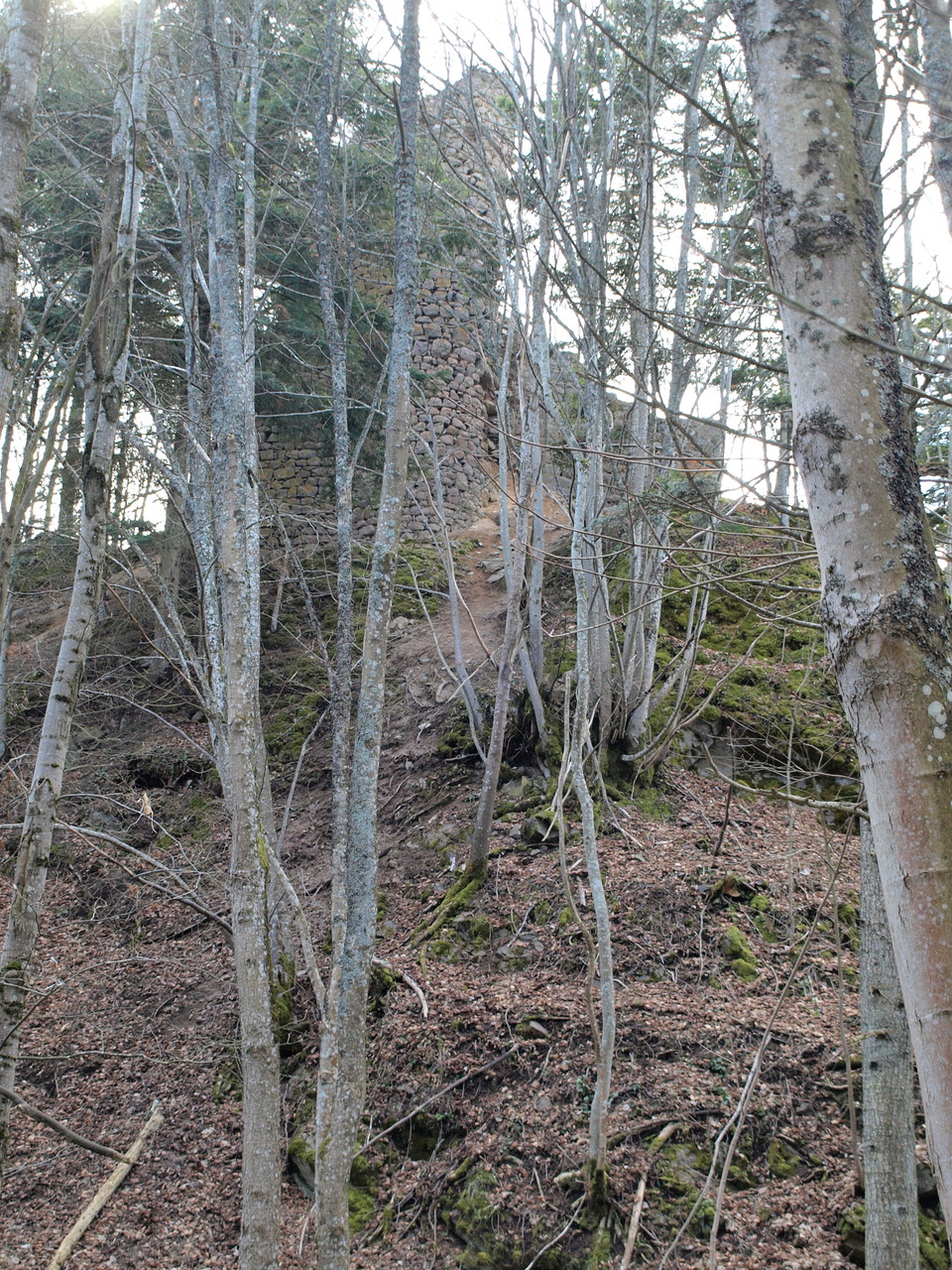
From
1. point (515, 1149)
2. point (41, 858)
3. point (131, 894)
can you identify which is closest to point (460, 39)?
point (41, 858)

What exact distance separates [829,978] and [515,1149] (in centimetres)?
199

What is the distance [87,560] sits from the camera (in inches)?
147

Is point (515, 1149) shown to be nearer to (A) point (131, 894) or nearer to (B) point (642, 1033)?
(B) point (642, 1033)

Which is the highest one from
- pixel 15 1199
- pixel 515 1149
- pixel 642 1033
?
pixel 642 1033

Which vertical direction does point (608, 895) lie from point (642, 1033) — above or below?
above

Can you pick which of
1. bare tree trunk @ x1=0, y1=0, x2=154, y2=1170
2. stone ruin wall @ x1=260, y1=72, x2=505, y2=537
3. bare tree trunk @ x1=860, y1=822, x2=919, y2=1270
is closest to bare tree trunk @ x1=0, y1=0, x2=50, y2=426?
bare tree trunk @ x1=0, y1=0, x2=154, y2=1170

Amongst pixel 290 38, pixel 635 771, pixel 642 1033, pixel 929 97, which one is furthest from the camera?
pixel 290 38

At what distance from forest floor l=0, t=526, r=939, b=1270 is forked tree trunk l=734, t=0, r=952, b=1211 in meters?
1.75

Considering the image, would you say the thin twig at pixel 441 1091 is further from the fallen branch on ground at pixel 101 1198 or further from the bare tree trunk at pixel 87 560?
the bare tree trunk at pixel 87 560

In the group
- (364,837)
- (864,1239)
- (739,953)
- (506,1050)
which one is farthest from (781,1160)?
(364,837)

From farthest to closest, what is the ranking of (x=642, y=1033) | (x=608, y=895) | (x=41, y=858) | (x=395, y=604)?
(x=395, y=604) < (x=608, y=895) < (x=642, y=1033) < (x=41, y=858)

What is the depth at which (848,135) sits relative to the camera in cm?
162

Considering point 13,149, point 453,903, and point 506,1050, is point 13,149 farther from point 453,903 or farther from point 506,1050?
point 453,903

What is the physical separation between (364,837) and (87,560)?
1.85m
